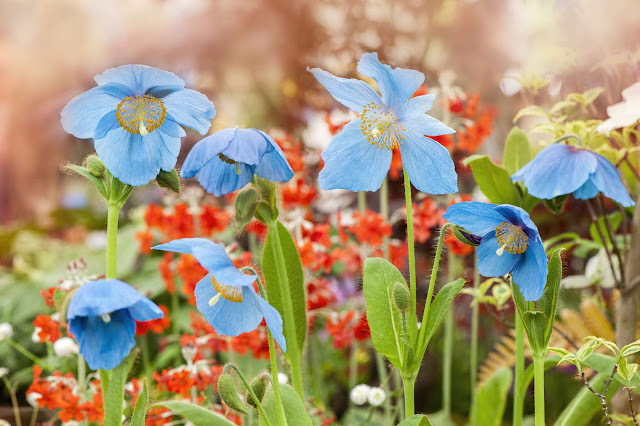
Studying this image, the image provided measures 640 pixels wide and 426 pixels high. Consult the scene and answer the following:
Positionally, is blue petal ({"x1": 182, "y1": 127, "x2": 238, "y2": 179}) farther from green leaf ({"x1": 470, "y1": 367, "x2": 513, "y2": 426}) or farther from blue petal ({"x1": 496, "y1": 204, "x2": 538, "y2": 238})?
green leaf ({"x1": 470, "y1": 367, "x2": 513, "y2": 426})

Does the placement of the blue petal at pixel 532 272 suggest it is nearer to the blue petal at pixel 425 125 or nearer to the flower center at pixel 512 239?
the flower center at pixel 512 239

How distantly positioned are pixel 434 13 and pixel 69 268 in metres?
1.61

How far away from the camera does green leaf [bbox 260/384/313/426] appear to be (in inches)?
25.1

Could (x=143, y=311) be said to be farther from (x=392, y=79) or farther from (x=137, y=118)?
(x=392, y=79)

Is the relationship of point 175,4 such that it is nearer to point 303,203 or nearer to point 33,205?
point 303,203

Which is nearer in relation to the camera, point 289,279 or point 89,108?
point 89,108

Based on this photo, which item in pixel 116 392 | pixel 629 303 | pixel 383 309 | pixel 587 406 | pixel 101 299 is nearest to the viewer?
pixel 101 299

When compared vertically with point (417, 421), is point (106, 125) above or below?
above

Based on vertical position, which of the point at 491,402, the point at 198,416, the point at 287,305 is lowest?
the point at 491,402

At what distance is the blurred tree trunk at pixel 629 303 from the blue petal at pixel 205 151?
624mm

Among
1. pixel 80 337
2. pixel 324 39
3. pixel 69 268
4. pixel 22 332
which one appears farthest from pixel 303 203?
pixel 324 39

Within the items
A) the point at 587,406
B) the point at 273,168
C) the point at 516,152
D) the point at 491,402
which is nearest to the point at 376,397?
the point at 491,402

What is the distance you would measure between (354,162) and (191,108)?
16cm

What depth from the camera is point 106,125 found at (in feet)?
1.93
